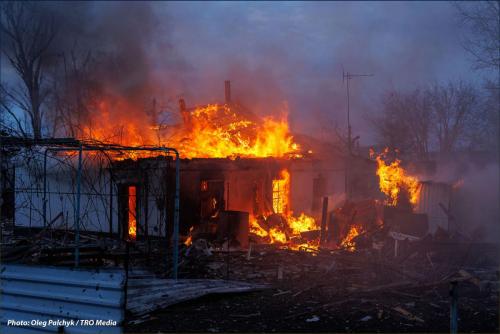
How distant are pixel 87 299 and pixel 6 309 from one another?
160cm

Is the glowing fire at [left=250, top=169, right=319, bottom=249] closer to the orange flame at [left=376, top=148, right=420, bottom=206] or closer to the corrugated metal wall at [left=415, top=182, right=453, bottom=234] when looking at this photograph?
the orange flame at [left=376, top=148, right=420, bottom=206]

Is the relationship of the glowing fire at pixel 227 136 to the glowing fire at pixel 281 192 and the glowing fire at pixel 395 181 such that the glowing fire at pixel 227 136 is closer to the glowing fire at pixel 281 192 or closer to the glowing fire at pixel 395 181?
the glowing fire at pixel 281 192

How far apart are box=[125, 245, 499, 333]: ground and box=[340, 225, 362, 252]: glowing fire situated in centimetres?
128

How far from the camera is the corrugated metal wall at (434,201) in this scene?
55.6 ft

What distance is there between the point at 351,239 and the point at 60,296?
11.8m

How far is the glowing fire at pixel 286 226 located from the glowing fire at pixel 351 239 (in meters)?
1.11

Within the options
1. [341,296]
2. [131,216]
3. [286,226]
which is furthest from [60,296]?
[286,226]

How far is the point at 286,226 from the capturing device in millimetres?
18406

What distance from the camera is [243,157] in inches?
721

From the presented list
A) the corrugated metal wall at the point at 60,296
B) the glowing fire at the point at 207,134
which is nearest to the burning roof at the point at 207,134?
the glowing fire at the point at 207,134

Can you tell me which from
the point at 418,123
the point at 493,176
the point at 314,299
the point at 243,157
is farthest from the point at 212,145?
the point at 418,123

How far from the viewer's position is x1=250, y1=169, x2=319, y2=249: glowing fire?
1762cm

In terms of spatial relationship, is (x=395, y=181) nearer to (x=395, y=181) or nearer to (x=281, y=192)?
(x=395, y=181)

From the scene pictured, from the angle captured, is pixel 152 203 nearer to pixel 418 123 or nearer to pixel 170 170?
pixel 170 170
